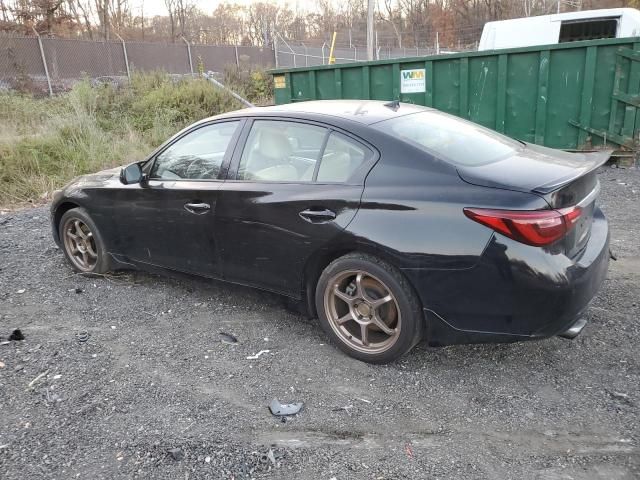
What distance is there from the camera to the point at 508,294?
2842mm

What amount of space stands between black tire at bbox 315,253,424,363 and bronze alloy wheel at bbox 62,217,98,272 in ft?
8.63

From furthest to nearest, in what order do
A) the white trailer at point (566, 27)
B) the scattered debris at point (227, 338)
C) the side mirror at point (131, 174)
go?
the white trailer at point (566, 27)
the side mirror at point (131, 174)
the scattered debris at point (227, 338)

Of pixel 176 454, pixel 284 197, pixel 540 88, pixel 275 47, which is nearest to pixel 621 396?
pixel 284 197

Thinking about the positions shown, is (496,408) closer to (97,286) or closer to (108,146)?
(97,286)

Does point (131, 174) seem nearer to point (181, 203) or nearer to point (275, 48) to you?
point (181, 203)

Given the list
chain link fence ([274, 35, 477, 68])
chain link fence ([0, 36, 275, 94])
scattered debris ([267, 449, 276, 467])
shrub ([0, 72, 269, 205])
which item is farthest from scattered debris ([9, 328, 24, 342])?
chain link fence ([274, 35, 477, 68])

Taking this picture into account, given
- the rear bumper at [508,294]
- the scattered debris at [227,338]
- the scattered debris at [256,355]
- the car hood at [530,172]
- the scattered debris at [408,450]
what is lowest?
the scattered debris at [227,338]

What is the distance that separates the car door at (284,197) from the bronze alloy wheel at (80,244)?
1.79 metres

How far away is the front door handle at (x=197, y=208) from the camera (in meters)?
3.97

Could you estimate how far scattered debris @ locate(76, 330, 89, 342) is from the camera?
3949 millimetres

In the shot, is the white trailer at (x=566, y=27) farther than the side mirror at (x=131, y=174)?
Yes

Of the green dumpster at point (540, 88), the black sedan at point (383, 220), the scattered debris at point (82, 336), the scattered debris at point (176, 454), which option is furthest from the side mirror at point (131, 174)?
the green dumpster at point (540, 88)

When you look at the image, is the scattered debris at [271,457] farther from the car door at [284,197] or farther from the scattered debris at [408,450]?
the car door at [284,197]

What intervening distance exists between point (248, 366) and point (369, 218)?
125 centimetres
